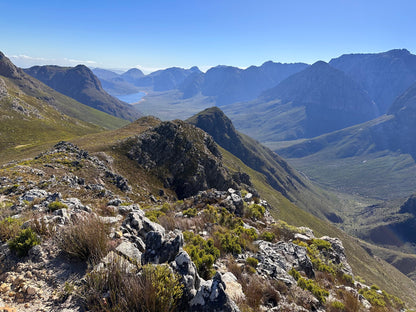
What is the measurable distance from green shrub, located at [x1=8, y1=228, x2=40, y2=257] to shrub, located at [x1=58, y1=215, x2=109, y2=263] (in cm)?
91

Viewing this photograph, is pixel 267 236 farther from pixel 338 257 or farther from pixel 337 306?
pixel 338 257

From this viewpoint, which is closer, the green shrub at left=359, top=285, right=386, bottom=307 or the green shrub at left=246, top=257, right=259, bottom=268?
the green shrub at left=246, top=257, right=259, bottom=268

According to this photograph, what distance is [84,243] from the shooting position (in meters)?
8.52

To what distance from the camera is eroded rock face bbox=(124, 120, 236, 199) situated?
2788 inches

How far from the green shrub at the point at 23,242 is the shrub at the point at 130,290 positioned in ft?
10.8

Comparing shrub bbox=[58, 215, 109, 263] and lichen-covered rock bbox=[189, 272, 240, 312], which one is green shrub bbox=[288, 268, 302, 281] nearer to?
lichen-covered rock bbox=[189, 272, 240, 312]

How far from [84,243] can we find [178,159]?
2776 inches

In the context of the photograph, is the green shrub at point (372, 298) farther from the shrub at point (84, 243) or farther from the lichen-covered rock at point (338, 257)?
the shrub at point (84, 243)

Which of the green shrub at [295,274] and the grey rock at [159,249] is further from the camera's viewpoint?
the green shrub at [295,274]

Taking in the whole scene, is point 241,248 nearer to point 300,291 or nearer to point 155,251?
point 300,291

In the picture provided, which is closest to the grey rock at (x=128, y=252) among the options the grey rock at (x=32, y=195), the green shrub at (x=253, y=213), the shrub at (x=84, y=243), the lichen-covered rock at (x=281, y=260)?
the shrub at (x=84, y=243)

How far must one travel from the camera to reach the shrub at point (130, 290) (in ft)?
19.9

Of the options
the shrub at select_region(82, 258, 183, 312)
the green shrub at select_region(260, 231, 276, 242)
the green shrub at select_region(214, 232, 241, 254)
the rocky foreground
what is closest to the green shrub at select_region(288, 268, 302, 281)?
the rocky foreground

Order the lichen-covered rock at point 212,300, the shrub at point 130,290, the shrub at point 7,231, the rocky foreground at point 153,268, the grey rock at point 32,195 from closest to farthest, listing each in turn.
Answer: the shrub at point 130,290 < the rocky foreground at point 153,268 < the lichen-covered rock at point 212,300 < the shrub at point 7,231 < the grey rock at point 32,195
